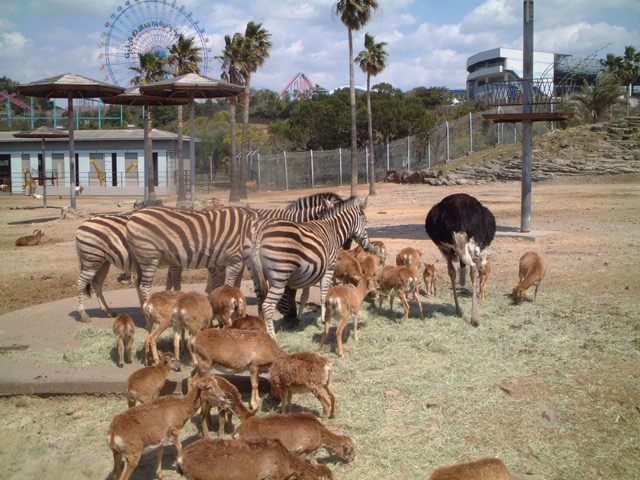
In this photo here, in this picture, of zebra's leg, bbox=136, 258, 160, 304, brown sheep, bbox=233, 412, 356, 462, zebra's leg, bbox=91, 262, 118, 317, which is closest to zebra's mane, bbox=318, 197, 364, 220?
zebra's leg, bbox=136, 258, 160, 304

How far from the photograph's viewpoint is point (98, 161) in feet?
173

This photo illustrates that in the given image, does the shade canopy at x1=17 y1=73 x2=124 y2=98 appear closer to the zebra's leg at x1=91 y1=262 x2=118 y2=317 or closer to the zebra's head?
the zebra's leg at x1=91 y1=262 x2=118 y2=317

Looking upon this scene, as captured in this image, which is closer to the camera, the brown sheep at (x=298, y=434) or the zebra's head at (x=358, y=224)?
the brown sheep at (x=298, y=434)

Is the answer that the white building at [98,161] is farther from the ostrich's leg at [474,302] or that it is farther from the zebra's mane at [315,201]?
the ostrich's leg at [474,302]

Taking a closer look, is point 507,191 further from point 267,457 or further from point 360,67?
point 267,457

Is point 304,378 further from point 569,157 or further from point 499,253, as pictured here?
point 569,157

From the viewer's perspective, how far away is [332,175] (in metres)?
47.7

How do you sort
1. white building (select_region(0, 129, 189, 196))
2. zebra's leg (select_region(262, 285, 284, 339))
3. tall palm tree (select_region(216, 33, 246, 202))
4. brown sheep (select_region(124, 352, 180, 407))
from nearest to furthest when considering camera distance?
brown sheep (select_region(124, 352, 180, 407)) → zebra's leg (select_region(262, 285, 284, 339)) → tall palm tree (select_region(216, 33, 246, 202)) → white building (select_region(0, 129, 189, 196))

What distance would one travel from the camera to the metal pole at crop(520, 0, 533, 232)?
710 inches

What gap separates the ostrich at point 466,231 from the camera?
10648mm

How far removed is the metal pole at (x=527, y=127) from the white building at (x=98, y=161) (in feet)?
117

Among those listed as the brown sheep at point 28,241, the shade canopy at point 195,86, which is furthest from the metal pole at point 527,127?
the brown sheep at point 28,241

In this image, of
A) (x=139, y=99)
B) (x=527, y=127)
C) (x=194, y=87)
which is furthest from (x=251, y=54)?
Answer: (x=527, y=127)

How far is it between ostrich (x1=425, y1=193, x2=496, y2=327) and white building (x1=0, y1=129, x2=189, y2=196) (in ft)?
137
